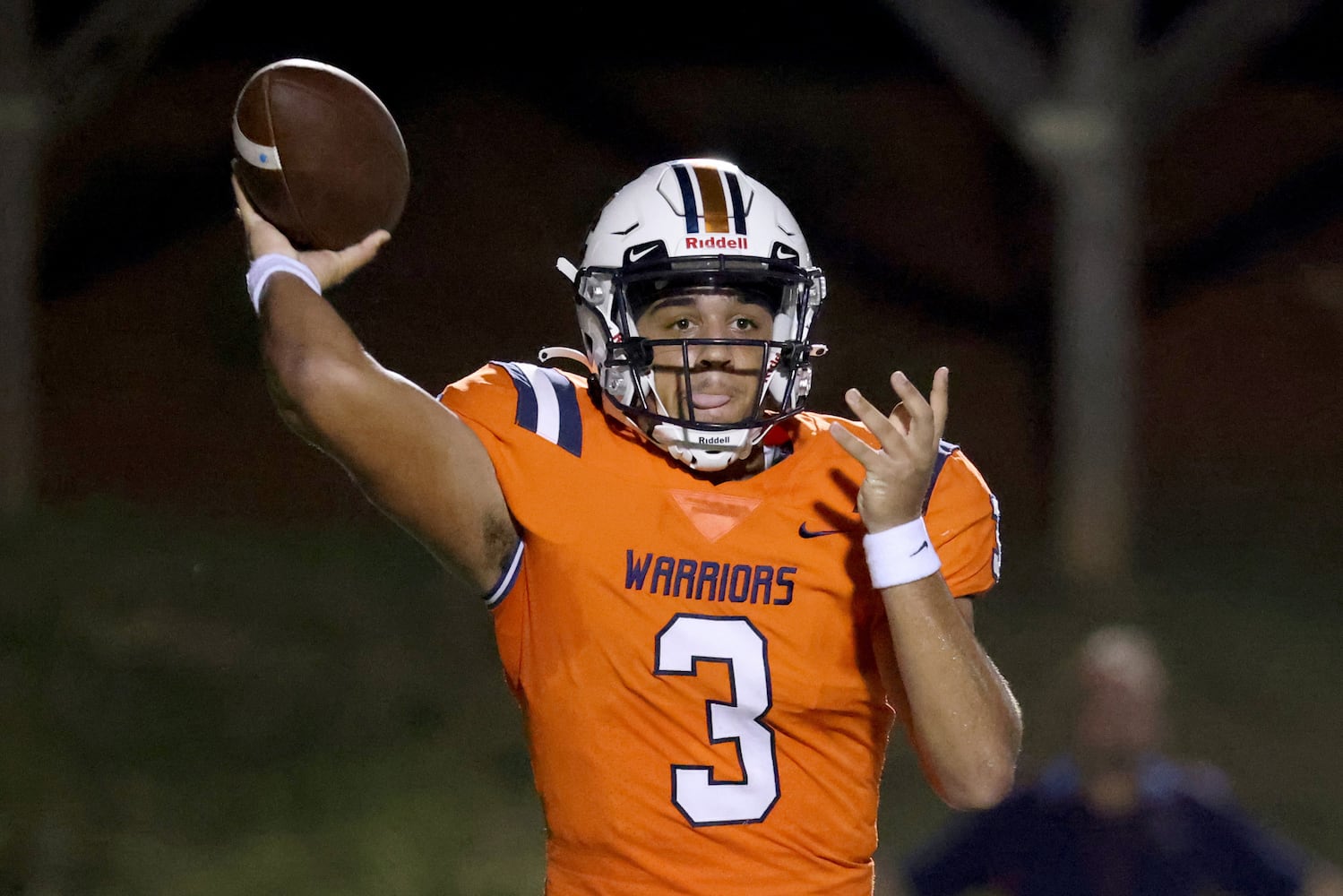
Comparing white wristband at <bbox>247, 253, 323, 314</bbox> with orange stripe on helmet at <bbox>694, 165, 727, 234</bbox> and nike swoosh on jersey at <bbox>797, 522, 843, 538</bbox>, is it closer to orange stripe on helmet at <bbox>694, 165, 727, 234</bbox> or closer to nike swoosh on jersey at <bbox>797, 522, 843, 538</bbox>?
orange stripe on helmet at <bbox>694, 165, 727, 234</bbox>

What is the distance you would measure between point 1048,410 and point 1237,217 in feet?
6.08

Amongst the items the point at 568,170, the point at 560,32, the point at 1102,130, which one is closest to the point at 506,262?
the point at 568,170

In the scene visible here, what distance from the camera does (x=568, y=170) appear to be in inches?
380

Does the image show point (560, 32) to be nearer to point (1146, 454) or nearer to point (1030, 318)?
point (1030, 318)

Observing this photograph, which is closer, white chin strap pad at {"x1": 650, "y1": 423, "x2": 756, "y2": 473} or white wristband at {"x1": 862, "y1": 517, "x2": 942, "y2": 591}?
white wristband at {"x1": 862, "y1": 517, "x2": 942, "y2": 591}

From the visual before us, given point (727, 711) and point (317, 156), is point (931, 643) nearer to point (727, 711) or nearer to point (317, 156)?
point (727, 711)

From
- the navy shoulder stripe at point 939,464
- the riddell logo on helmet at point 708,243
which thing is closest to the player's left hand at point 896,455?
the navy shoulder stripe at point 939,464

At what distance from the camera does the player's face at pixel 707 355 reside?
2.31 meters

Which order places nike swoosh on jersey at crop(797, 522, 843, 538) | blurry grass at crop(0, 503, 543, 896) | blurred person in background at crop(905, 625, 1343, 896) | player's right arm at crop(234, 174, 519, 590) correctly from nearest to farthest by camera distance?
player's right arm at crop(234, 174, 519, 590) < nike swoosh on jersey at crop(797, 522, 843, 538) < blurred person in background at crop(905, 625, 1343, 896) < blurry grass at crop(0, 503, 543, 896)

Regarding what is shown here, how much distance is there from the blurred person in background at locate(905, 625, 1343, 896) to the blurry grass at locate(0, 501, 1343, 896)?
1.36m

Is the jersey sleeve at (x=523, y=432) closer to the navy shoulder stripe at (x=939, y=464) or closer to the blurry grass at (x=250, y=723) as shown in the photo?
the navy shoulder stripe at (x=939, y=464)

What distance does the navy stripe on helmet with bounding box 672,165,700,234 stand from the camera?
2.37m

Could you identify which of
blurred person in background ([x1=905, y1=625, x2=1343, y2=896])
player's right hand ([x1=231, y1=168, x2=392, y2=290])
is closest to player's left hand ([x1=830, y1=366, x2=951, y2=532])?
player's right hand ([x1=231, y1=168, x2=392, y2=290])

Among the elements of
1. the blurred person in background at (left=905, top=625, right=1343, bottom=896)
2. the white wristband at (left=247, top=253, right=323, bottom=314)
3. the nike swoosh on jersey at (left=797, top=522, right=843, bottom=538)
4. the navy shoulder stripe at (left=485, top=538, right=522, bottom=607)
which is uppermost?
the white wristband at (left=247, top=253, right=323, bottom=314)
